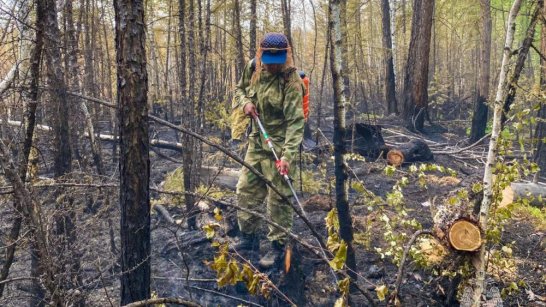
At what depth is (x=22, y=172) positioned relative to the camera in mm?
2824

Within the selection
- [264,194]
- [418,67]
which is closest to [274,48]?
[264,194]

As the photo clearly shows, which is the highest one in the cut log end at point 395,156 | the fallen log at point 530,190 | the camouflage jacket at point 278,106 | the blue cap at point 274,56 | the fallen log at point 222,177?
the blue cap at point 274,56

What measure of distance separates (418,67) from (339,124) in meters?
9.03

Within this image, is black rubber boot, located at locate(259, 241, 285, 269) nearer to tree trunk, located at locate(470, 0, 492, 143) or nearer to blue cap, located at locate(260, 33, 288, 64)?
blue cap, located at locate(260, 33, 288, 64)

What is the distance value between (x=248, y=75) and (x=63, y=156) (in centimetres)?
213

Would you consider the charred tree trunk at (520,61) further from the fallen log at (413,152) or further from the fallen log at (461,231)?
the fallen log at (413,152)

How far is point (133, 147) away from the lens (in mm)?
2289

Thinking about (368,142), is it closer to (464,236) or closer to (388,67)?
(464,236)

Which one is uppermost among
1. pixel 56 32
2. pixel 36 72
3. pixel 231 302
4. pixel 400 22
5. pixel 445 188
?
Answer: pixel 400 22

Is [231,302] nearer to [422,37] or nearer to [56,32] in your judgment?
[56,32]

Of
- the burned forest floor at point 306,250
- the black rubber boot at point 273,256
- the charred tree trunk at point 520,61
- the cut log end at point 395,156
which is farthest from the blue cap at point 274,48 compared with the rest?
the cut log end at point 395,156

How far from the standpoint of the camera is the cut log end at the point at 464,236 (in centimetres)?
312

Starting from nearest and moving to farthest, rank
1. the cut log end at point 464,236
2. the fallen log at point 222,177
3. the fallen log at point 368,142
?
the cut log end at point 464,236, the fallen log at point 222,177, the fallen log at point 368,142

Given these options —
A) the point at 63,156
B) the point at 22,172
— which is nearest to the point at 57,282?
the point at 22,172
